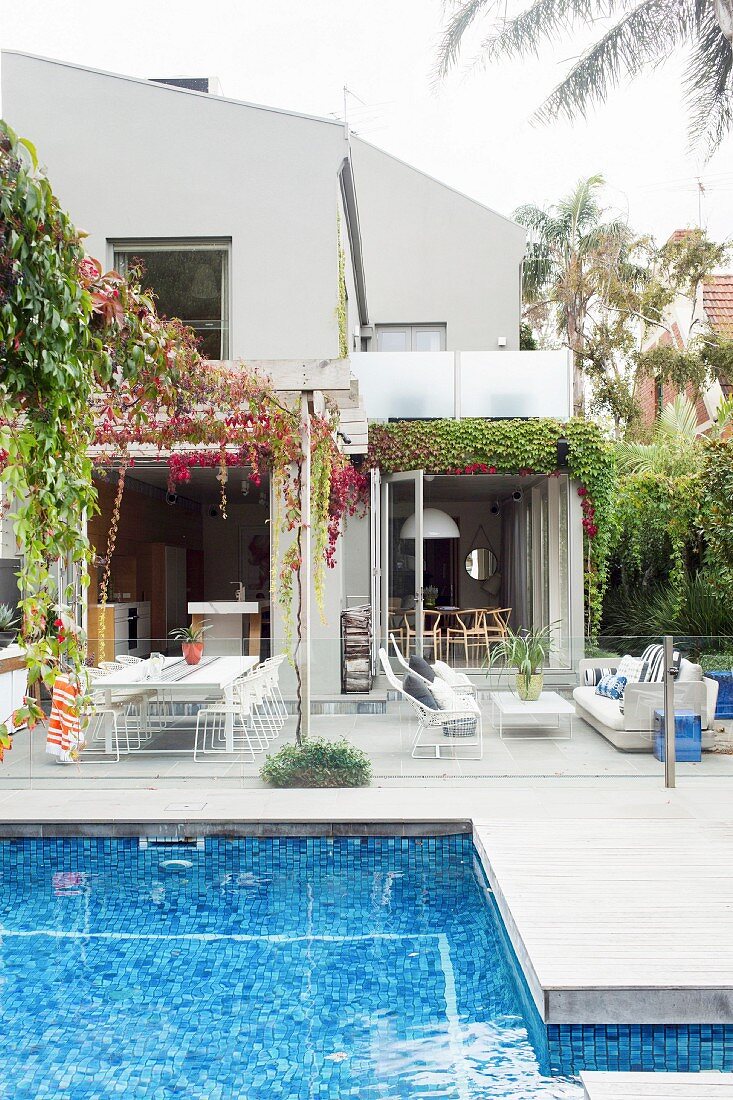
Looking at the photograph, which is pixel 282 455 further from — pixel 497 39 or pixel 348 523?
pixel 497 39

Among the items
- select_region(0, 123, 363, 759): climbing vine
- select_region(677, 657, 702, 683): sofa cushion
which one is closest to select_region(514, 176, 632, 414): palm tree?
select_region(677, 657, 702, 683): sofa cushion

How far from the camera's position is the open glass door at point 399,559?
11742 millimetres

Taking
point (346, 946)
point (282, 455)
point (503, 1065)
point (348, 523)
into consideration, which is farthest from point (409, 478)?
point (503, 1065)

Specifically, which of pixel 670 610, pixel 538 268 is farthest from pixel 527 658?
pixel 538 268

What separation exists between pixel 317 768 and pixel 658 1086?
3925 mm

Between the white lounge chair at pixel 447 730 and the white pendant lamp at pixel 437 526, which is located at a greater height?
the white pendant lamp at pixel 437 526

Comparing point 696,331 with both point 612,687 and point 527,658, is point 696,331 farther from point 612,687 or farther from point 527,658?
point 527,658

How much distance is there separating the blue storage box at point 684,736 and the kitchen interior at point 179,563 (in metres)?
3.22

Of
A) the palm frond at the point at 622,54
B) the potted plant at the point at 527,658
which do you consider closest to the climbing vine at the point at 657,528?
the potted plant at the point at 527,658

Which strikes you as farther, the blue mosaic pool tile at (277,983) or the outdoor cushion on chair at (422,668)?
the outdoor cushion on chair at (422,668)

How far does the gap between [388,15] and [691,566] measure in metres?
14.3

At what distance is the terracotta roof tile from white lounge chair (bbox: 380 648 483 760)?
44.7 feet

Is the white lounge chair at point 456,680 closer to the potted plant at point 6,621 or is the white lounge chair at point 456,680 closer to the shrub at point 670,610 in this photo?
the shrub at point 670,610

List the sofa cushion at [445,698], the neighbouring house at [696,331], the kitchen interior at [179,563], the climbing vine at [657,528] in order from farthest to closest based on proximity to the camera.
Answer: the neighbouring house at [696,331]
the climbing vine at [657,528]
the kitchen interior at [179,563]
the sofa cushion at [445,698]
